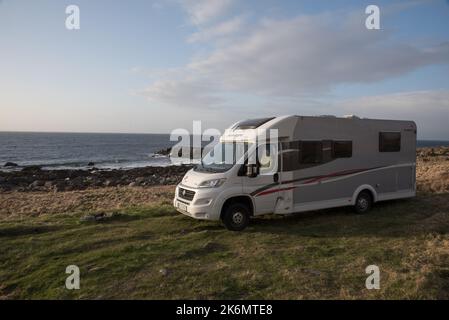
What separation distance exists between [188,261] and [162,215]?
427 cm

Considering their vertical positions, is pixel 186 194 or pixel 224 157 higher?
pixel 224 157

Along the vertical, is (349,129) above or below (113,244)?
above

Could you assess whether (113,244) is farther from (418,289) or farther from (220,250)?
(418,289)

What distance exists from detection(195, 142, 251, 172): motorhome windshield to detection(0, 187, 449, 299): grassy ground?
1.50 meters

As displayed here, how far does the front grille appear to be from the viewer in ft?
31.9

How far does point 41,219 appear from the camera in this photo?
36.2 feet

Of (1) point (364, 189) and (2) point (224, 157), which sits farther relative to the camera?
(1) point (364, 189)

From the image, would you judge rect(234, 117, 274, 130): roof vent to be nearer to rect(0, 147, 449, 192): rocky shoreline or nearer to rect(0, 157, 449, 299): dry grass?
rect(0, 157, 449, 299): dry grass

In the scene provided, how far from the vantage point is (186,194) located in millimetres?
9945

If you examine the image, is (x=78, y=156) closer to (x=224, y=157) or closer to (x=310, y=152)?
(x=224, y=157)

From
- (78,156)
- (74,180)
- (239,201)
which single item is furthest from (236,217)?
(78,156)

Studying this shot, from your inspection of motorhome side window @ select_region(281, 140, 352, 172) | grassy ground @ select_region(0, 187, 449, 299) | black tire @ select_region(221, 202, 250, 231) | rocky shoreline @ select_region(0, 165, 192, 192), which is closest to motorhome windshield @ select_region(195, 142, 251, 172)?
black tire @ select_region(221, 202, 250, 231)

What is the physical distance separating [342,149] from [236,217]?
3944 mm
